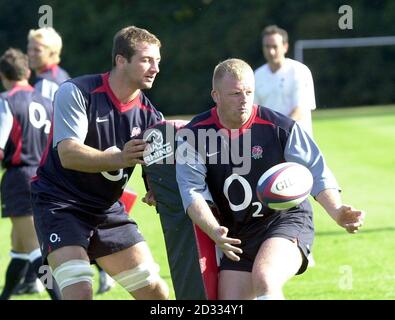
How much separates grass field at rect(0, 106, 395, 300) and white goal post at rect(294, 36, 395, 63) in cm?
1287

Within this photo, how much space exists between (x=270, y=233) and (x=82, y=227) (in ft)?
4.12

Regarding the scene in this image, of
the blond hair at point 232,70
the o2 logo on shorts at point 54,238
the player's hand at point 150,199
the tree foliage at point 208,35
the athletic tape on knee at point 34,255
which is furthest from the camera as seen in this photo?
the tree foliage at point 208,35

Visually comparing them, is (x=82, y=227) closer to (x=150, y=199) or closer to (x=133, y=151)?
(x=150, y=199)

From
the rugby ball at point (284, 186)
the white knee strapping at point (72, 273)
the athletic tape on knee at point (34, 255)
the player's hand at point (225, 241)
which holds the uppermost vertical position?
the rugby ball at point (284, 186)

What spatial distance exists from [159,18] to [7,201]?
31.4 metres

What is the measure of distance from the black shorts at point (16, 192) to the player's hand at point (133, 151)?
2830mm

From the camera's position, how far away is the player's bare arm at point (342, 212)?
5.23 meters

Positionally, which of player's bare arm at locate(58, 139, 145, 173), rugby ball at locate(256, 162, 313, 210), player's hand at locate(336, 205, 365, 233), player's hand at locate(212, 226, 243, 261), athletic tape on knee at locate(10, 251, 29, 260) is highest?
player's bare arm at locate(58, 139, 145, 173)

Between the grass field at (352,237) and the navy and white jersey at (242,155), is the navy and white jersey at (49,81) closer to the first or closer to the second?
the grass field at (352,237)

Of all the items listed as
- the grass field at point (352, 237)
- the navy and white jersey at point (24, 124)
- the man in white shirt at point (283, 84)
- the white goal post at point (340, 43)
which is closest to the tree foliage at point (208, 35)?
the white goal post at point (340, 43)

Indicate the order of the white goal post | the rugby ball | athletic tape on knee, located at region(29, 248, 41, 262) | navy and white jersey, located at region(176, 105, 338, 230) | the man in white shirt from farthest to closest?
1. the white goal post
2. the man in white shirt
3. athletic tape on knee, located at region(29, 248, 41, 262)
4. navy and white jersey, located at region(176, 105, 338, 230)
5. the rugby ball

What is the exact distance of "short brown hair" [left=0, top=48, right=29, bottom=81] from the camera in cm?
823

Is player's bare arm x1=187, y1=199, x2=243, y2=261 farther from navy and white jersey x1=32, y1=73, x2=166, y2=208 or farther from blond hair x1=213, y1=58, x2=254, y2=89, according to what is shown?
navy and white jersey x1=32, y1=73, x2=166, y2=208

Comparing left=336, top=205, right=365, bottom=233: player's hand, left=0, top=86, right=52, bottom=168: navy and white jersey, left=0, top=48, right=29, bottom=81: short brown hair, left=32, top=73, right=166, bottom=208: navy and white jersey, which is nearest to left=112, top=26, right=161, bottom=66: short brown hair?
left=32, top=73, right=166, bottom=208: navy and white jersey
